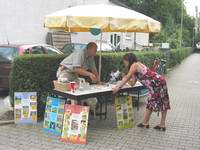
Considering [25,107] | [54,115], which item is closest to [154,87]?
[54,115]

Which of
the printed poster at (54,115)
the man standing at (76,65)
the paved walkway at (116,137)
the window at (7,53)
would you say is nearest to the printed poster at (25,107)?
the paved walkway at (116,137)

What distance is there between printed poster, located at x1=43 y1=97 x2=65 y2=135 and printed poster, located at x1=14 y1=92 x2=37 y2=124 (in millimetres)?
598

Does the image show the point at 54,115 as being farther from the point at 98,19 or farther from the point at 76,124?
the point at 98,19

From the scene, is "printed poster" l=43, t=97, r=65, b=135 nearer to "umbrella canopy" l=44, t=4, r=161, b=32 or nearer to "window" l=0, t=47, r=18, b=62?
"umbrella canopy" l=44, t=4, r=161, b=32

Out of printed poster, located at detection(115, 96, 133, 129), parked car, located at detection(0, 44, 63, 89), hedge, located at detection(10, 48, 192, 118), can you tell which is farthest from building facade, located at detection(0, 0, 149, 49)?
printed poster, located at detection(115, 96, 133, 129)

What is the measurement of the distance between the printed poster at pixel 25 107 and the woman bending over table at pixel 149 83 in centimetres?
170

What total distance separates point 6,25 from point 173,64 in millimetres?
13478

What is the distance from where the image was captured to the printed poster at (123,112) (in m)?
8.15

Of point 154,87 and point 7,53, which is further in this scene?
point 7,53

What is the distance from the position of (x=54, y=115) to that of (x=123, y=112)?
150 cm

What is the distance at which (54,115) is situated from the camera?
755 cm

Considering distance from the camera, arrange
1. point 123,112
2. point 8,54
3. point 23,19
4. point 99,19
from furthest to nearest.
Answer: point 23,19
point 8,54
point 123,112
point 99,19

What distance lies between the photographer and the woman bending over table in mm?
7773

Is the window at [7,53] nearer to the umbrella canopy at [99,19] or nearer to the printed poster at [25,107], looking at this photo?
the printed poster at [25,107]
